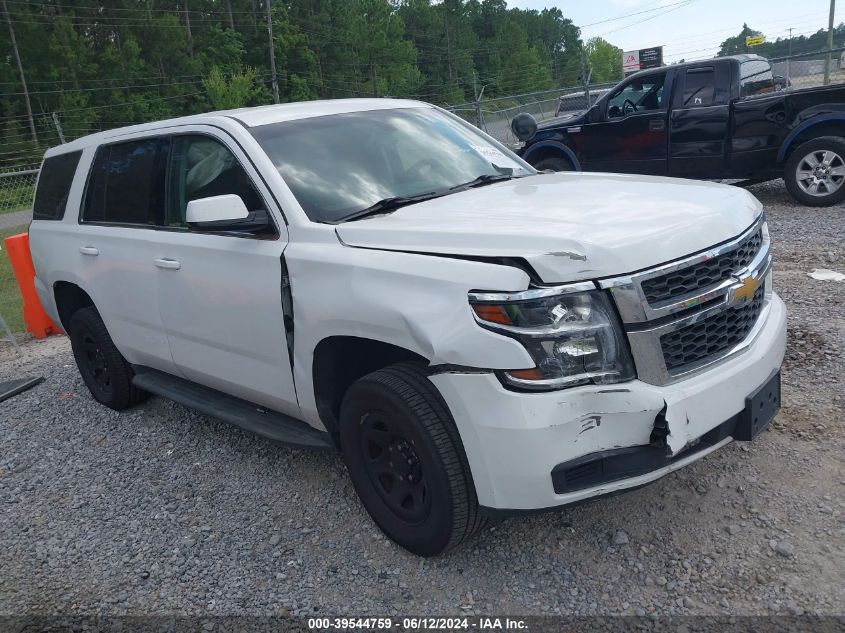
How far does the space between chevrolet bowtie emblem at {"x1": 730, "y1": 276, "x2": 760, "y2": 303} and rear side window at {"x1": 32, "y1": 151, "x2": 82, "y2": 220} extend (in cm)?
429

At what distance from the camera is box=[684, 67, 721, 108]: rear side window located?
9.63 meters

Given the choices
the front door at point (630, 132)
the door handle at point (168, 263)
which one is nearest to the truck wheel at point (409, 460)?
the door handle at point (168, 263)

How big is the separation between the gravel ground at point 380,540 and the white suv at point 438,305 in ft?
0.98

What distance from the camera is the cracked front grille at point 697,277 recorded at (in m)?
2.56

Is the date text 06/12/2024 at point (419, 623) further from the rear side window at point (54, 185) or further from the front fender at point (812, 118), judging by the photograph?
the front fender at point (812, 118)

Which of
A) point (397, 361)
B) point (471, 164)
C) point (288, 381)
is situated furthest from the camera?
point (471, 164)

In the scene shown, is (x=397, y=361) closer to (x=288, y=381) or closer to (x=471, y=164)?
(x=288, y=381)

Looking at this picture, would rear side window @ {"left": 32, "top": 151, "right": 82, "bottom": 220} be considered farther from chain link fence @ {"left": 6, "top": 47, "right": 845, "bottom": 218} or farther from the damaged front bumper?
chain link fence @ {"left": 6, "top": 47, "right": 845, "bottom": 218}

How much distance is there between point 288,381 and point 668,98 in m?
8.38

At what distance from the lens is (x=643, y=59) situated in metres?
42.7

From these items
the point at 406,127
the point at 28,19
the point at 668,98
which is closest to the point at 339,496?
the point at 406,127

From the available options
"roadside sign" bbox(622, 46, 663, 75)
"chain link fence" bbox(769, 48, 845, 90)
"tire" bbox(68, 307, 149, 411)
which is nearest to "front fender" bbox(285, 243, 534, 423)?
"tire" bbox(68, 307, 149, 411)

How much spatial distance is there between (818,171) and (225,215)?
8217 mm

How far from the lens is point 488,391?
2518 mm
